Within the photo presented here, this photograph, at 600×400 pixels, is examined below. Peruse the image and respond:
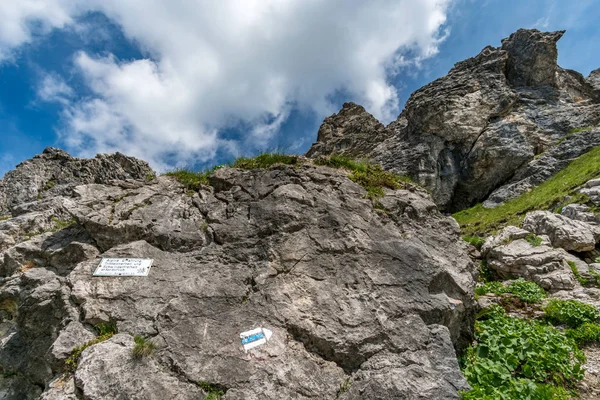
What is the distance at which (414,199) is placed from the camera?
375 inches

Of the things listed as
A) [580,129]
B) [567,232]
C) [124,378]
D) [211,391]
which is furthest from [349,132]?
[124,378]

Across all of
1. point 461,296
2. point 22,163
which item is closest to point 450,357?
point 461,296

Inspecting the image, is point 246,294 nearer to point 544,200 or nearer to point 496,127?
point 544,200

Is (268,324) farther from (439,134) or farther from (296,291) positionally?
(439,134)

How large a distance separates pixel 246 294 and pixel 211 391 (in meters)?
1.91

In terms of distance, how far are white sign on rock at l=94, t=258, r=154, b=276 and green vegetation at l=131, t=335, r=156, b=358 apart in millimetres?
1620

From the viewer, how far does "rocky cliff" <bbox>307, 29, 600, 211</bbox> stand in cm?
3294

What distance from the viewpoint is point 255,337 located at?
5.77 meters

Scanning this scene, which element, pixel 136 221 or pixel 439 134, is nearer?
pixel 136 221

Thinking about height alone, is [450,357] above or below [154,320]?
below

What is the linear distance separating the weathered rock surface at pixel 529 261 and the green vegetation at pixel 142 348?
42.4ft

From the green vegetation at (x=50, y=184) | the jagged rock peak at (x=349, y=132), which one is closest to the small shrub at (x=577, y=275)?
the green vegetation at (x=50, y=184)

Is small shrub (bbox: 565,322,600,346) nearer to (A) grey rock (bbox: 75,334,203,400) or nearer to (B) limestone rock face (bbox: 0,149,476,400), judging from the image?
(B) limestone rock face (bbox: 0,149,476,400)

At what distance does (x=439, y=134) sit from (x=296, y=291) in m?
37.5
